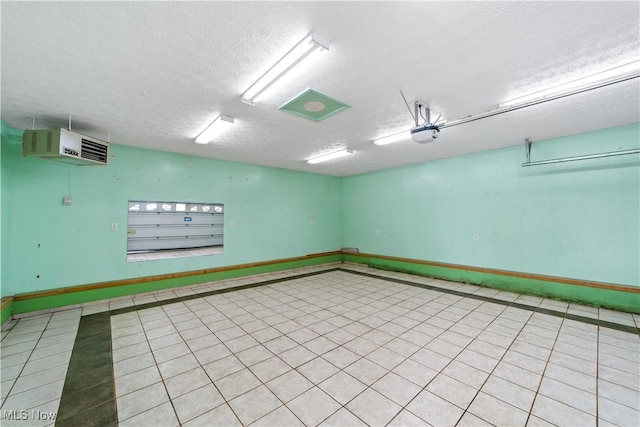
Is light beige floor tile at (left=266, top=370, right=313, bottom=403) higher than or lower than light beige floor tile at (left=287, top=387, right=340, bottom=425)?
lower

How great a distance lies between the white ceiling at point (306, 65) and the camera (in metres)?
1.76

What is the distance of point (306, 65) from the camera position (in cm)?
231

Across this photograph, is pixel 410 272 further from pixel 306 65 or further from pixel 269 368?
pixel 306 65

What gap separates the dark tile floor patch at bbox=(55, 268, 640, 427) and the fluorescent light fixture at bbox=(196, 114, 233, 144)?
3.09 m

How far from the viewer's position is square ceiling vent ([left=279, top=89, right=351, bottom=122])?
9.34ft

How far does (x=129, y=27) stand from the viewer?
1.86 meters

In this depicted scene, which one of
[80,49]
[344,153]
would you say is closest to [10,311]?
[80,49]

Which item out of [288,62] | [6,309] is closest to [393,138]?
[288,62]

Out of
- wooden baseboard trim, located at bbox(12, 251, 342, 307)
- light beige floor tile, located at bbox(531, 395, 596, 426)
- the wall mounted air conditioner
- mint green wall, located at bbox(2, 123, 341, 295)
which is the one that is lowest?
light beige floor tile, located at bbox(531, 395, 596, 426)

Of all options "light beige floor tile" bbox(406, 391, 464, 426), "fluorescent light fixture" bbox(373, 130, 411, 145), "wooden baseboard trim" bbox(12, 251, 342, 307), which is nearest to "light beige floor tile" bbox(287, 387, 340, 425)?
"light beige floor tile" bbox(406, 391, 464, 426)

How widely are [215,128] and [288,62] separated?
216cm

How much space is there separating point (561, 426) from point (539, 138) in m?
4.78

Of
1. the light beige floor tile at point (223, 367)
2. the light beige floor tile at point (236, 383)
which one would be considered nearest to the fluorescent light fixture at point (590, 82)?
the light beige floor tile at point (236, 383)

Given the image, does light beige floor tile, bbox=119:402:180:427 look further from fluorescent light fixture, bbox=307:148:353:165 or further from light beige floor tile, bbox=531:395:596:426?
fluorescent light fixture, bbox=307:148:353:165
